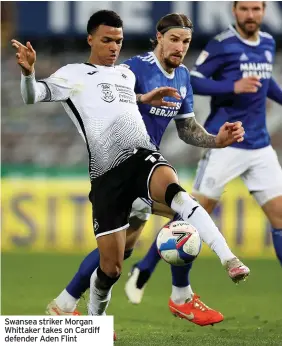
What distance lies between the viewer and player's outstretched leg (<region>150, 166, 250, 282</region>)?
17.7 ft

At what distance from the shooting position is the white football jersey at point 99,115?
597 cm

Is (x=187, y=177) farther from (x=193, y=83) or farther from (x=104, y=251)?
(x=104, y=251)

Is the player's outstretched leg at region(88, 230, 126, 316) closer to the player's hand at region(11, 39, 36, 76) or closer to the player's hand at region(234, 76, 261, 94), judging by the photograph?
the player's hand at region(11, 39, 36, 76)

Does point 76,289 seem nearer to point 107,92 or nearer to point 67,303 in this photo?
point 67,303

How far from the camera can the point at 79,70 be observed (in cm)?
610

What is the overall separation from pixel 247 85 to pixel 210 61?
0.64m

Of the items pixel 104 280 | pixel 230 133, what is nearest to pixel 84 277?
pixel 104 280

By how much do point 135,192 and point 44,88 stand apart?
887 millimetres

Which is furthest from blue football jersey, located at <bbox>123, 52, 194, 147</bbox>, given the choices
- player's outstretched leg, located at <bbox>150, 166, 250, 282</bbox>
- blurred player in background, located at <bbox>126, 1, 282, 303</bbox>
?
player's outstretched leg, located at <bbox>150, 166, 250, 282</bbox>

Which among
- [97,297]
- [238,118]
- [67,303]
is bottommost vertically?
[67,303]

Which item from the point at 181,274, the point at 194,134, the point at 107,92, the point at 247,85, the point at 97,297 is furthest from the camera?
the point at 247,85

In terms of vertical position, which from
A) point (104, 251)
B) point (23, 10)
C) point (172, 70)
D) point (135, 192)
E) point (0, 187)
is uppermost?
point (172, 70)

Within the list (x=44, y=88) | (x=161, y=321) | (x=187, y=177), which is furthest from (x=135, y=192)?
(x=187, y=177)

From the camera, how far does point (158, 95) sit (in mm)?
6043
